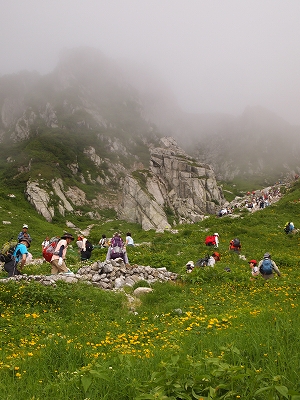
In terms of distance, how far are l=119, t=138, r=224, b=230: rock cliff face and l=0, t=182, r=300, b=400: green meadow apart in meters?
49.9

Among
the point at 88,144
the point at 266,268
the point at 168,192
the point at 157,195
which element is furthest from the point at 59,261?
the point at 88,144

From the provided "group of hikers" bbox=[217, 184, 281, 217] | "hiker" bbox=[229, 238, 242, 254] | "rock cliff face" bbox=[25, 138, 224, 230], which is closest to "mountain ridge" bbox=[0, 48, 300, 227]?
"rock cliff face" bbox=[25, 138, 224, 230]

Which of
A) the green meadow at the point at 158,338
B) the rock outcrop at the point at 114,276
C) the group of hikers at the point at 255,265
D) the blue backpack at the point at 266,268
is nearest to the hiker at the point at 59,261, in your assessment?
the rock outcrop at the point at 114,276

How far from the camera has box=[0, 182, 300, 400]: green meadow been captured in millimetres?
3689

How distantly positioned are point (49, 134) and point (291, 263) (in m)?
120

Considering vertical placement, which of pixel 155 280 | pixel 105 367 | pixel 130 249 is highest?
pixel 105 367

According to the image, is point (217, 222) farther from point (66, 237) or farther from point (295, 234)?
point (66, 237)

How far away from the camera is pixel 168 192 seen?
89.3 metres

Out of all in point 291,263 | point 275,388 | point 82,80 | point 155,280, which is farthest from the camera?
point 82,80

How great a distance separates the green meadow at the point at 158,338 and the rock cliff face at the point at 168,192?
49.9 metres

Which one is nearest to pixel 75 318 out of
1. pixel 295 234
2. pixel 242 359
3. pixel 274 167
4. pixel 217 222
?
pixel 242 359

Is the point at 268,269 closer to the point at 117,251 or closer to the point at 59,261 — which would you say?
the point at 117,251

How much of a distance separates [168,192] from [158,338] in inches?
3237

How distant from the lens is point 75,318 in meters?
9.85
